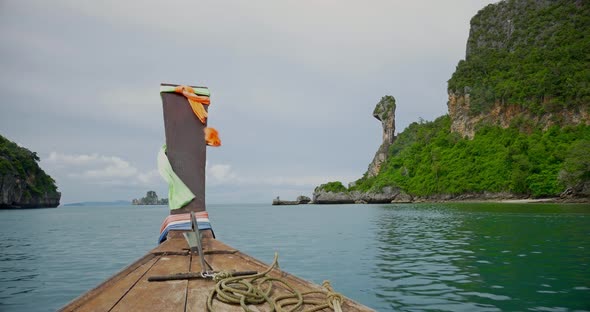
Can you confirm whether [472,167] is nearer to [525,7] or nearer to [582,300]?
[525,7]

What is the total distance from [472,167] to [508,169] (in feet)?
29.0

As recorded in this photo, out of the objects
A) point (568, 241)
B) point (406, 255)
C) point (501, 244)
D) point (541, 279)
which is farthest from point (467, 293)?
point (568, 241)

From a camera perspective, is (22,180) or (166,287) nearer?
(166,287)

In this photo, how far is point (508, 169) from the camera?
6862cm

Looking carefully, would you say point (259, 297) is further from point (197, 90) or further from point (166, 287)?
point (197, 90)

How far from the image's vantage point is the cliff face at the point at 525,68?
67.8m

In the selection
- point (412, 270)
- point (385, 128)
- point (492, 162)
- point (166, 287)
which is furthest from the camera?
point (385, 128)

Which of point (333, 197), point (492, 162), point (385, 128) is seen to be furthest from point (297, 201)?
point (492, 162)

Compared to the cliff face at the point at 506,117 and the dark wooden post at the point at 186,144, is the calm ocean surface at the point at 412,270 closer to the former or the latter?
the dark wooden post at the point at 186,144

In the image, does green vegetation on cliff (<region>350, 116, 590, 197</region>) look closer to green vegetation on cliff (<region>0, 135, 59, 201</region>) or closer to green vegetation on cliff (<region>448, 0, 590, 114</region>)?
green vegetation on cliff (<region>448, 0, 590, 114</region>)

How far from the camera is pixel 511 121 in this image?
76188mm

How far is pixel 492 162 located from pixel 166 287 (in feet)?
264

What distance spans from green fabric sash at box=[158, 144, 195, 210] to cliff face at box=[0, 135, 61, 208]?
97.4m

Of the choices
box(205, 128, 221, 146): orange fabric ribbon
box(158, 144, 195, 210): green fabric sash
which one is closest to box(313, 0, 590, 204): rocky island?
box(205, 128, 221, 146): orange fabric ribbon
